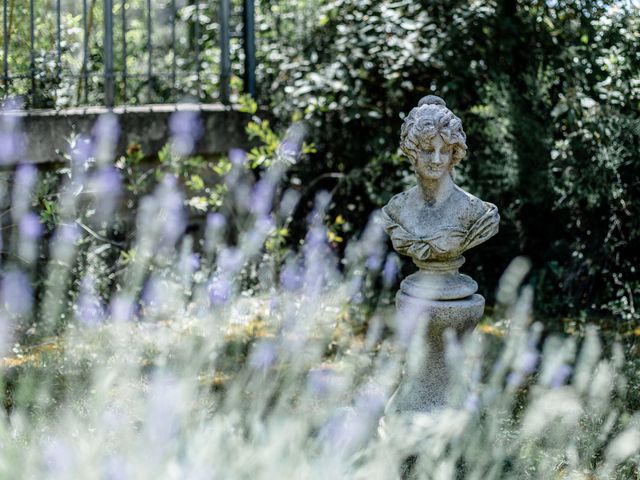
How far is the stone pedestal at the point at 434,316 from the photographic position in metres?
3.39

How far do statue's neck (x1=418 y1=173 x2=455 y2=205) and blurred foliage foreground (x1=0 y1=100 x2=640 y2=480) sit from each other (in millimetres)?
500

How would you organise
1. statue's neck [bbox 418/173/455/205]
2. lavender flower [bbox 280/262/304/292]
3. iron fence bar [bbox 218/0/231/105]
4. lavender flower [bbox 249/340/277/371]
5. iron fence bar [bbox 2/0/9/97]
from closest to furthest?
statue's neck [bbox 418/173/455/205] → lavender flower [bbox 249/340/277/371] → iron fence bar [bbox 2/0/9/97] → lavender flower [bbox 280/262/304/292] → iron fence bar [bbox 218/0/231/105]

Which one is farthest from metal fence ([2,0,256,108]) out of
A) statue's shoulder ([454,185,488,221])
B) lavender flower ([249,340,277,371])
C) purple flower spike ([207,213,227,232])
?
statue's shoulder ([454,185,488,221])

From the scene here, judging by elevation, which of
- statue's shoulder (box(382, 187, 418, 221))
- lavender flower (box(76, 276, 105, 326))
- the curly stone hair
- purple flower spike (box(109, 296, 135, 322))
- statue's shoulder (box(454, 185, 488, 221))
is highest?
the curly stone hair

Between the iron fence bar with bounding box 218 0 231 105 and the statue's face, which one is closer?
the statue's face

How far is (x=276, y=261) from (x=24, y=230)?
5.03ft

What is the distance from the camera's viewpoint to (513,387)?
14.2 feet

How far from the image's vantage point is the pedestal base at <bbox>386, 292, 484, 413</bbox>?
3387 mm

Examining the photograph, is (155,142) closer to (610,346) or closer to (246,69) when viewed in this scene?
(246,69)

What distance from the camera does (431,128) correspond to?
330 centimetres

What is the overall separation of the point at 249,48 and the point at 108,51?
101 cm

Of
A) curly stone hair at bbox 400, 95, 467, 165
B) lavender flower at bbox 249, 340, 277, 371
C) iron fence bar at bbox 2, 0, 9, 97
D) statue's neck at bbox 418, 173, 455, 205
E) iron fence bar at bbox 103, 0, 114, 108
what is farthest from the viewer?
iron fence bar at bbox 103, 0, 114, 108

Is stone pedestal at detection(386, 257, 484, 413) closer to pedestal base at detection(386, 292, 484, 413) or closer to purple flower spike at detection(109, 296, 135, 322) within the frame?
pedestal base at detection(386, 292, 484, 413)

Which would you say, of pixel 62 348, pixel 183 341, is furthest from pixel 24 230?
pixel 183 341
